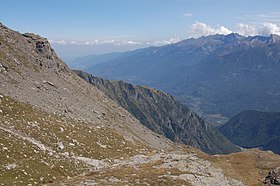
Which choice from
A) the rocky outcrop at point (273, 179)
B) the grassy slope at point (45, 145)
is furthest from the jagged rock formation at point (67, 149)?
the rocky outcrop at point (273, 179)

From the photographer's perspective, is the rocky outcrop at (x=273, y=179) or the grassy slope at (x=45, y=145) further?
the rocky outcrop at (x=273, y=179)

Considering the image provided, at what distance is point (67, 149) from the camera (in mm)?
61188

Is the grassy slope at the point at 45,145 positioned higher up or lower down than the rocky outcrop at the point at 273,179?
higher up

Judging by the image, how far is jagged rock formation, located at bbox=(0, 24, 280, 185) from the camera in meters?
47.0

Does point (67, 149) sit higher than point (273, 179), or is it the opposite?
point (67, 149)

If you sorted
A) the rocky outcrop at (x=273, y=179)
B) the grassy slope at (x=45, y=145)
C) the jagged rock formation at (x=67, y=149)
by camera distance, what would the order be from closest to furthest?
the grassy slope at (x=45, y=145) < the jagged rock formation at (x=67, y=149) < the rocky outcrop at (x=273, y=179)

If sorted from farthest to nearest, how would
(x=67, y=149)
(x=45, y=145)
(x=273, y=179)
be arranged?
(x=67, y=149) < (x=45, y=145) < (x=273, y=179)

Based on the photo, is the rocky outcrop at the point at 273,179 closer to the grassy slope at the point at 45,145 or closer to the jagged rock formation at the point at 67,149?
the jagged rock formation at the point at 67,149

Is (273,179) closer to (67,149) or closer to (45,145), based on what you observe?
(67,149)

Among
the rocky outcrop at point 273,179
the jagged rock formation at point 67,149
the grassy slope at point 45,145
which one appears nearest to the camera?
the grassy slope at point 45,145

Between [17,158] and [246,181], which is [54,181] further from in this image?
[246,181]

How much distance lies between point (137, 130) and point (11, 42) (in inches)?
1959

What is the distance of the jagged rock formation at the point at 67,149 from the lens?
154 ft

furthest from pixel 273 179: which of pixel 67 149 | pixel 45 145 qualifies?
pixel 45 145
